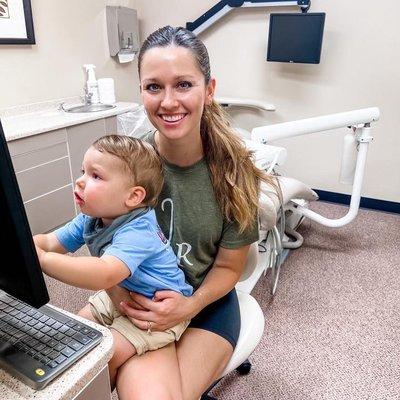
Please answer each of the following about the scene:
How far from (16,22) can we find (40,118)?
563mm

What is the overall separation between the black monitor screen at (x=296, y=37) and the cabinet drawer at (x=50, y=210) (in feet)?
5.61

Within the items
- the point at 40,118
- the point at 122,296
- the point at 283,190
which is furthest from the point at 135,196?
the point at 40,118

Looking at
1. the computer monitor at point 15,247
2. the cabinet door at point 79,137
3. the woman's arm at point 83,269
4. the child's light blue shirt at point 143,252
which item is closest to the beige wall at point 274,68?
the cabinet door at point 79,137

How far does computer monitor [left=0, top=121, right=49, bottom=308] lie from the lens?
0.44 metres

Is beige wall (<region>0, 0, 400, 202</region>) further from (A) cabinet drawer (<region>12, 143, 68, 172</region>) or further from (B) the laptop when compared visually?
(B) the laptop

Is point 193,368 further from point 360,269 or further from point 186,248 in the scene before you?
point 360,269

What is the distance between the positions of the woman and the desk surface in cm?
27

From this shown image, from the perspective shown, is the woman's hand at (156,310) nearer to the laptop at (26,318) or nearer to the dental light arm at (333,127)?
the laptop at (26,318)

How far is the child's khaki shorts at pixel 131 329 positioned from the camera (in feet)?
2.81

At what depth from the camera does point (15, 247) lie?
1.58 feet

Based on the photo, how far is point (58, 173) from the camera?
224 cm

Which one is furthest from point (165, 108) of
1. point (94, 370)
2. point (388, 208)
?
point (388, 208)

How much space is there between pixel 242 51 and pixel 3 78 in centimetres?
173

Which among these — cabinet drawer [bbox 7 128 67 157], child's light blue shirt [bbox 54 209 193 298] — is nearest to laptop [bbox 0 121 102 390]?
child's light blue shirt [bbox 54 209 193 298]
